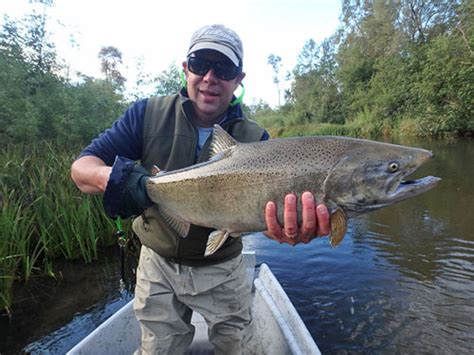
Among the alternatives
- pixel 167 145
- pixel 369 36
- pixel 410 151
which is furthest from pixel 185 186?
pixel 369 36

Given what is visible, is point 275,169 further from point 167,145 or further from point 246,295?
point 246,295

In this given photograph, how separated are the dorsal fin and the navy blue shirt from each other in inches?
27.0

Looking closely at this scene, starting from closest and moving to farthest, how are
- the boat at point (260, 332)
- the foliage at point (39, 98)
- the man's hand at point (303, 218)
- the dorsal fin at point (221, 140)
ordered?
the man's hand at point (303, 218), the dorsal fin at point (221, 140), the boat at point (260, 332), the foliage at point (39, 98)

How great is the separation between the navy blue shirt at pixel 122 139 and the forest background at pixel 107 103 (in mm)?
3230

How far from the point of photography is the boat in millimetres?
3375

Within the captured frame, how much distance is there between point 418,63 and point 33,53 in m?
30.4

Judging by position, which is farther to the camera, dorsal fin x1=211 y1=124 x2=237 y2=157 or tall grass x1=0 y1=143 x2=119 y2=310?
tall grass x1=0 y1=143 x2=119 y2=310

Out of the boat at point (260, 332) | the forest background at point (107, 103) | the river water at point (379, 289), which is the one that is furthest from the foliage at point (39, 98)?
the boat at point (260, 332)

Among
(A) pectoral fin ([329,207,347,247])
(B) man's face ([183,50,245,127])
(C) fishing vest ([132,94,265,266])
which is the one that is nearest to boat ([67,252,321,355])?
(C) fishing vest ([132,94,265,266])

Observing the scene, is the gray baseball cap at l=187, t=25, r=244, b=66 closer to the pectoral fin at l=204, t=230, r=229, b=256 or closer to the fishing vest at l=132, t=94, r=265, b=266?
the fishing vest at l=132, t=94, r=265, b=266

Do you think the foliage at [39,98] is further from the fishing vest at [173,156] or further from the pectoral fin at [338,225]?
the pectoral fin at [338,225]

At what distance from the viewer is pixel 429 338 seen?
4969 millimetres

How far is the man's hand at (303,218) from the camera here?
2.23 meters

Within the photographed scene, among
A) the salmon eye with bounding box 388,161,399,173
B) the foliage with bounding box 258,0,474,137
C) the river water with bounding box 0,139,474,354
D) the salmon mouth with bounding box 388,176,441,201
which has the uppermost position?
the foliage with bounding box 258,0,474,137
